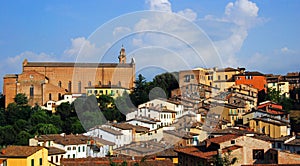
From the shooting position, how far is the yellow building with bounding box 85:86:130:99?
4953 centimetres

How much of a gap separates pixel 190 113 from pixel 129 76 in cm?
1289

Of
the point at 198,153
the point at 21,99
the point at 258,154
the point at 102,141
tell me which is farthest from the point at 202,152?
the point at 21,99

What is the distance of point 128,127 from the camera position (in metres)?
32.5

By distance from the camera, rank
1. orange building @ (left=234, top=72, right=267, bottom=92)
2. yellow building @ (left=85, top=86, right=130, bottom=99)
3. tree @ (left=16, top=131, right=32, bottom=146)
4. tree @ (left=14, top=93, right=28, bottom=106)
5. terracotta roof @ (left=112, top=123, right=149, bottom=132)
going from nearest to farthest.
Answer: terracotta roof @ (left=112, top=123, right=149, bottom=132) → tree @ (left=16, top=131, right=32, bottom=146) → orange building @ (left=234, top=72, right=267, bottom=92) → yellow building @ (left=85, top=86, right=130, bottom=99) → tree @ (left=14, top=93, right=28, bottom=106)

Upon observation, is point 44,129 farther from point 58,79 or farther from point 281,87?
point 281,87

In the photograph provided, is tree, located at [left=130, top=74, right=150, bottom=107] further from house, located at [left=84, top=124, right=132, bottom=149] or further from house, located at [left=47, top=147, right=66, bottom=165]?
house, located at [left=47, top=147, right=66, bottom=165]

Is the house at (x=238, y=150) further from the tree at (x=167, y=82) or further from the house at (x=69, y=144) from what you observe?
the tree at (x=167, y=82)

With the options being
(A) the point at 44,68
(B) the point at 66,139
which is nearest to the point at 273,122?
(B) the point at 66,139

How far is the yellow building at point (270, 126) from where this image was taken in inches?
1193

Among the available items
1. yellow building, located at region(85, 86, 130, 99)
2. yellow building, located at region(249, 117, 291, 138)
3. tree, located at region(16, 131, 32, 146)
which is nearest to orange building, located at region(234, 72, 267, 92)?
yellow building, located at region(85, 86, 130, 99)

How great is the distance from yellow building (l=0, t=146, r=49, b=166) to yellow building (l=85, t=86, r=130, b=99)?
2915cm

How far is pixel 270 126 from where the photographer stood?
31.2 metres

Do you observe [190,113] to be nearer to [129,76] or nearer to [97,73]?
[129,76]

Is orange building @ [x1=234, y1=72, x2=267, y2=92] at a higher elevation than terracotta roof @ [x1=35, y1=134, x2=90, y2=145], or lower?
higher
